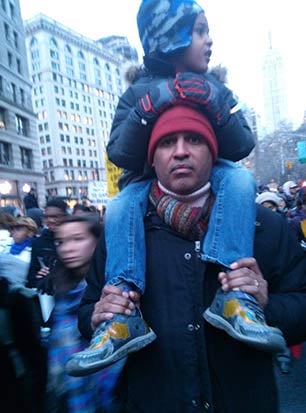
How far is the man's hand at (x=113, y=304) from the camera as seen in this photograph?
1.61m

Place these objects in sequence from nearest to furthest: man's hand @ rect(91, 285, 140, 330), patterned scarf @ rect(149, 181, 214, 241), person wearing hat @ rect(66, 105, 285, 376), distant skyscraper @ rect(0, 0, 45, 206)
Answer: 1. person wearing hat @ rect(66, 105, 285, 376)
2. man's hand @ rect(91, 285, 140, 330)
3. patterned scarf @ rect(149, 181, 214, 241)
4. distant skyscraper @ rect(0, 0, 45, 206)

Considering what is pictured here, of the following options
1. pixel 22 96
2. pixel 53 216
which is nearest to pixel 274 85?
pixel 22 96

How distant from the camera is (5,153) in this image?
113ft

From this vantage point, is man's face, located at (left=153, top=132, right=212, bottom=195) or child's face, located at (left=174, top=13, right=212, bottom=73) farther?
child's face, located at (left=174, top=13, right=212, bottom=73)

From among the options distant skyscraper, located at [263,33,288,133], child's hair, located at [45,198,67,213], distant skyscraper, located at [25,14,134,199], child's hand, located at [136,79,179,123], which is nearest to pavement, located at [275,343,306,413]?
child's hand, located at [136,79,179,123]

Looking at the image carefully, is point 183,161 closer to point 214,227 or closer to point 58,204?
point 214,227

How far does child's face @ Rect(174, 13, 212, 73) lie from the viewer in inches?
76.6

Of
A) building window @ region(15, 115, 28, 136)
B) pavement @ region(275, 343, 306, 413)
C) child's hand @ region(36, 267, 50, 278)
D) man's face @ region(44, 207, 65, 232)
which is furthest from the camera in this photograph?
building window @ region(15, 115, 28, 136)

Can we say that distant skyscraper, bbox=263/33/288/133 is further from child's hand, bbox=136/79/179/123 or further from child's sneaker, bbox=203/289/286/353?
child's sneaker, bbox=203/289/286/353

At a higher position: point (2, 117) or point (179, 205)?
point (2, 117)

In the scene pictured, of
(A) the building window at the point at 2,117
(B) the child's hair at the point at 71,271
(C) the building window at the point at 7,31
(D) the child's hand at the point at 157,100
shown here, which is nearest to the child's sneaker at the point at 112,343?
(D) the child's hand at the point at 157,100

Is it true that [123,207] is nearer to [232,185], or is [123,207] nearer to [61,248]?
[232,185]

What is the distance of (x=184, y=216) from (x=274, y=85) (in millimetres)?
162441

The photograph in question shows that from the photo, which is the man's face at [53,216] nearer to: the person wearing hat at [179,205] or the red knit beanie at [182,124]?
the person wearing hat at [179,205]
